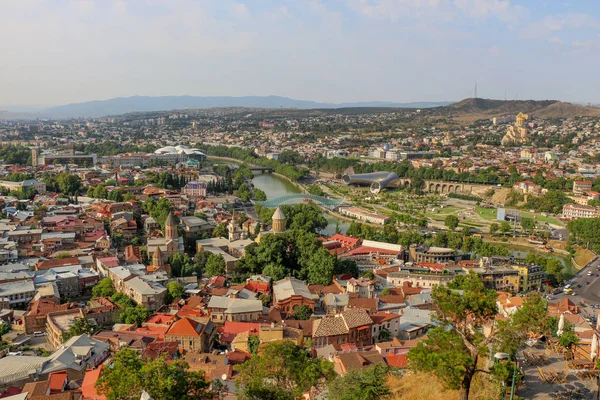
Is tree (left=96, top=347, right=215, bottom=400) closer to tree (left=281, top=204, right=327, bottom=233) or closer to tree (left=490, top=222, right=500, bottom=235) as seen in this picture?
tree (left=281, top=204, right=327, bottom=233)

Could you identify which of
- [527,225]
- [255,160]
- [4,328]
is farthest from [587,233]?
[255,160]

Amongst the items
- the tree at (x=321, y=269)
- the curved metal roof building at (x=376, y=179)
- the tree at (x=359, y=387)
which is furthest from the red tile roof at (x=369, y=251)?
the curved metal roof building at (x=376, y=179)

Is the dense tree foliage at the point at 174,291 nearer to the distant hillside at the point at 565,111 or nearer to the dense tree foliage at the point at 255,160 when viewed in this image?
the dense tree foliage at the point at 255,160

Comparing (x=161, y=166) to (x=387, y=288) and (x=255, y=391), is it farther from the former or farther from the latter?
(x=255, y=391)

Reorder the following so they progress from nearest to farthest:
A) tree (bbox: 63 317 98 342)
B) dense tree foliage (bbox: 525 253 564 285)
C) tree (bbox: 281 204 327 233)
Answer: tree (bbox: 63 317 98 342), dense tree foliage (bbox: 525 253 564 285), tree (bbox: 281 204 327 233)

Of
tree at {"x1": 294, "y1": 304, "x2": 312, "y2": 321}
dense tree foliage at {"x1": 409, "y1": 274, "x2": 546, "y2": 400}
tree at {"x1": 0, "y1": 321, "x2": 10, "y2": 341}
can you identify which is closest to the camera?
A: dense tree foliage at {"x1": 409, "y1": 274, "x2": 546, "y2": 400}

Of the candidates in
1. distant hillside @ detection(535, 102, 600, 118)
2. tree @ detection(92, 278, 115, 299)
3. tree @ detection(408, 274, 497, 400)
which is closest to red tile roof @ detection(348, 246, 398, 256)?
tree @ detection(92, 278, 115, 299)

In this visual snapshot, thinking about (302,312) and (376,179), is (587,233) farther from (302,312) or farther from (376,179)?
(376,179)
